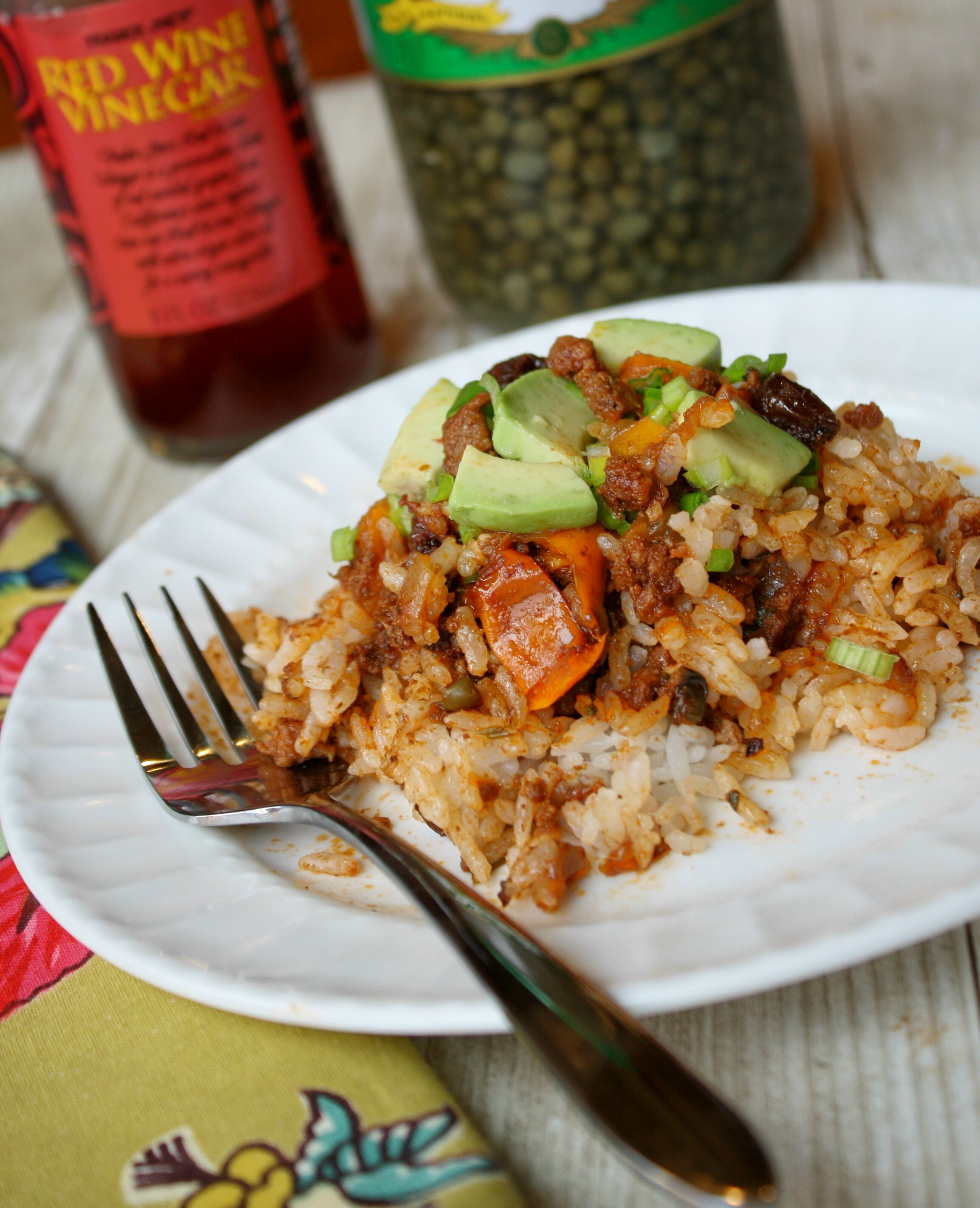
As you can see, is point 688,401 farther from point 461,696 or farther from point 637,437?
point 461,696

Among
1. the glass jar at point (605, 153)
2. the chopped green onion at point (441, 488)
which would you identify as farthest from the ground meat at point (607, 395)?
the glass jar at point (605, 153)

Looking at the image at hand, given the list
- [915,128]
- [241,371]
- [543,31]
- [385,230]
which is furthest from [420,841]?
[915,128]

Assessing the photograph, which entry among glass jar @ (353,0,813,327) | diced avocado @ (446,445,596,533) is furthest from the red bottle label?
diced avocado @ (446,445,596,533)

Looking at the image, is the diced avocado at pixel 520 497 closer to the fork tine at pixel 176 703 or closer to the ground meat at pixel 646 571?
the ground meat at pixel 646 571

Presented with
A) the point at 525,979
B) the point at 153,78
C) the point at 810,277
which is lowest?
the point at 810,277

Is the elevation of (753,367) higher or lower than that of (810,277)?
higher

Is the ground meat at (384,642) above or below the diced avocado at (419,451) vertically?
below

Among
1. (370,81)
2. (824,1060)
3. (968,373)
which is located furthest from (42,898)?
(370,81)
